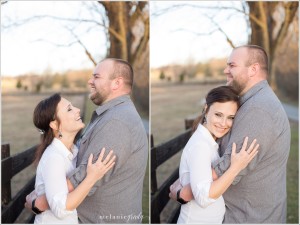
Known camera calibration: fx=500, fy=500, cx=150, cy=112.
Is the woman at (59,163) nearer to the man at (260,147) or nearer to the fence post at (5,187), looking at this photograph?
the man at (260,147)

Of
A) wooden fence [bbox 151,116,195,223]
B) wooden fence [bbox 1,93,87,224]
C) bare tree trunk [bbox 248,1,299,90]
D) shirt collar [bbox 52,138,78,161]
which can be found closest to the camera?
shirt collar [bbox 52,138,78,161]

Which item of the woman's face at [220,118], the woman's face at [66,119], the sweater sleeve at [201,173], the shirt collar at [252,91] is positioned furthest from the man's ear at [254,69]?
the woman's face at [66,119]

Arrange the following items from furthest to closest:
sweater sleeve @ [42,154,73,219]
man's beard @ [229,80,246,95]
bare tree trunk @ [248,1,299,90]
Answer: bare tree trunk @ [248,1,299,90] → man's beard @ [229,80,246,95] → sweater sleeve @ [42,154,73,219]

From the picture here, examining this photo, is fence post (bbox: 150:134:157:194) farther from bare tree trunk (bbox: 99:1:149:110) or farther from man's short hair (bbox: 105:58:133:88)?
man's short hair (bbox: 105:58:133:88)

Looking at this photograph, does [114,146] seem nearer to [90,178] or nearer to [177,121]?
[90,178]

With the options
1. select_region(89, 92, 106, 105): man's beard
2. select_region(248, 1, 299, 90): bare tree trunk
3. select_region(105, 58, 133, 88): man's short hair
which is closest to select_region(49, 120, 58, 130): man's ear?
select_region(89, 92, 106, 105): man's beard

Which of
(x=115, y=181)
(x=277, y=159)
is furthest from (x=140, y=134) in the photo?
(x=277, y=159)

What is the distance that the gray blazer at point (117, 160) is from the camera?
8.55 ft

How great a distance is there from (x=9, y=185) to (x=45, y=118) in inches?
46.0

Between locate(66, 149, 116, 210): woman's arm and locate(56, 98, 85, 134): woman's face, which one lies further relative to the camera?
locate(56, 98, 85, 134): woman's face

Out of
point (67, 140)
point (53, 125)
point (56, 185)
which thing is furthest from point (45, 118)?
point (56, 185)

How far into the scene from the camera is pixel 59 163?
244 cm

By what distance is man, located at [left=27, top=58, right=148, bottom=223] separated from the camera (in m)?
2.61

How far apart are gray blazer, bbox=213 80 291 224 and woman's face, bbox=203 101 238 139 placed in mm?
45
